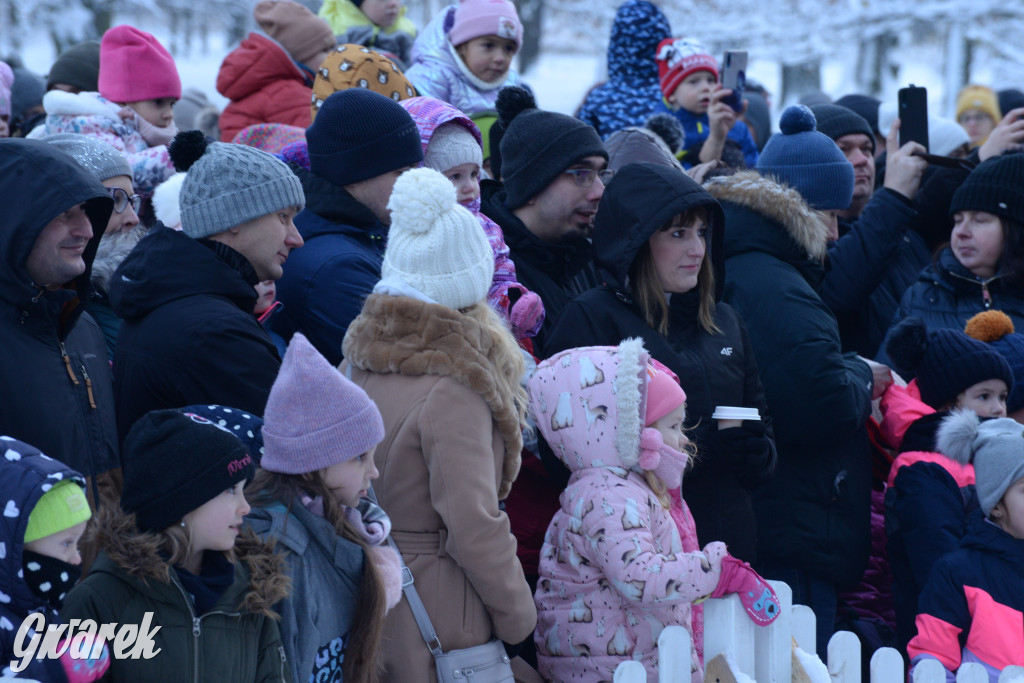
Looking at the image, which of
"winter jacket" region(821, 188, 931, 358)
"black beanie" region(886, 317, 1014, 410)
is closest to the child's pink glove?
"black beanie" region(886, 317, 1014, 410)

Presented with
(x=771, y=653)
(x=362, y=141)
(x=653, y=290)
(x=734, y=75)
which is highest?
(x=362, y=141)

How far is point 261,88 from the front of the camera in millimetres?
5887

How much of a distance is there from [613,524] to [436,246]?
2.83 feet

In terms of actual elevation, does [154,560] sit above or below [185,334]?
below

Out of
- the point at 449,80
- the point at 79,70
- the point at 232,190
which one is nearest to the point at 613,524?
the point at 232,190

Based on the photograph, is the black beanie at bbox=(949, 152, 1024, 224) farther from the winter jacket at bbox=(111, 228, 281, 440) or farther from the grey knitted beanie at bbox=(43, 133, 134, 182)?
the grey knitted beanie at bbox=(43, 133, 134, 182)

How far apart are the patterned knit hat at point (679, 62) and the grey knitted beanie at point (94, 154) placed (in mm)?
3580

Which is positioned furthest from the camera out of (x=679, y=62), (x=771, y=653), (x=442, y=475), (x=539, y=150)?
(x=679, y=62)

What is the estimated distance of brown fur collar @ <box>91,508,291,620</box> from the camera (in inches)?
80.8

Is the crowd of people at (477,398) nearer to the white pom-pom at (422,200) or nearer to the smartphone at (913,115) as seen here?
the white pom-pom at (422,200)

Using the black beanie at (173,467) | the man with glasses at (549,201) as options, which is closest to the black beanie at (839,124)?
the man with glasses at (549,201)

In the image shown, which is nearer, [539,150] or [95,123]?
[539,150]

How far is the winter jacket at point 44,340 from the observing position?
104 inches

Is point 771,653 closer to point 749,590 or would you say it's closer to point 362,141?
point 749,590
